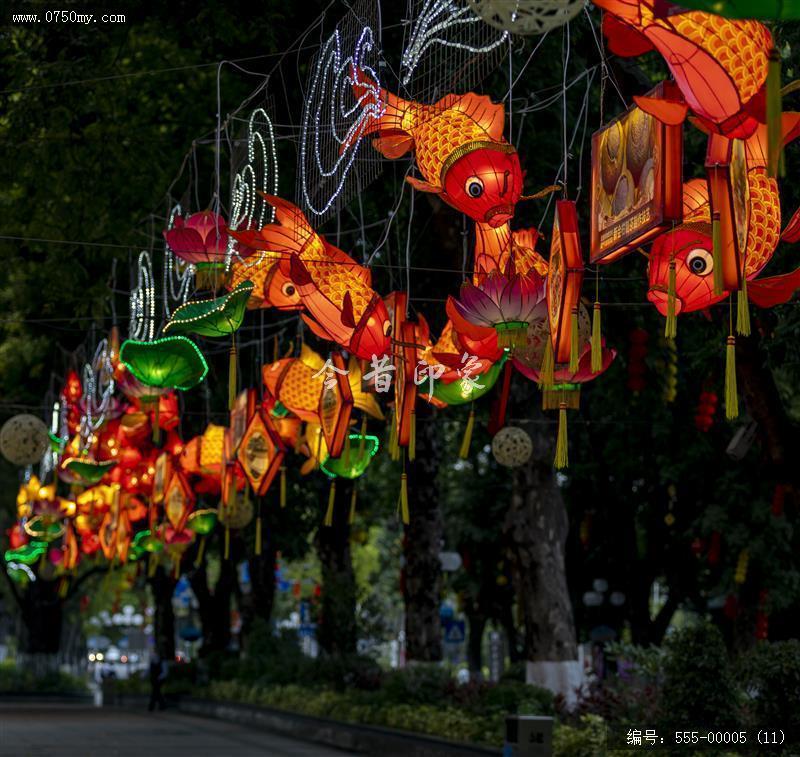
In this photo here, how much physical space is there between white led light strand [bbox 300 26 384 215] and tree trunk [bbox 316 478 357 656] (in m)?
14.4

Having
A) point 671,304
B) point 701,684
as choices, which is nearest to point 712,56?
point 671,304

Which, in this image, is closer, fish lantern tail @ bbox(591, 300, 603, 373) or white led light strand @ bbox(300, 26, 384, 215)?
fish lantern tail @ bbox(591, 300, 603, 373)

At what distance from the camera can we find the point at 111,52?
21703mm

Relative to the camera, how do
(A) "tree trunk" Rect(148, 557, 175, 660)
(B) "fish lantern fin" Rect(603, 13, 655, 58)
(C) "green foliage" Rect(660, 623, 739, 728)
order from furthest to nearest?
(A) "tree trunk" Rect(148, 557, 175, 660), (C) "green foliage" Rect(660, 623, 739, 728), (B) "fish lantern fin" Rect(603, 13, 655, 58)

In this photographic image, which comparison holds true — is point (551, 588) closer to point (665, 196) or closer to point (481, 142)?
point (481, 142)

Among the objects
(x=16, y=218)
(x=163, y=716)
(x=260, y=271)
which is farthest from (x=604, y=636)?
(x=260, y=271)

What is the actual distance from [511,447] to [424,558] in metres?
5.31

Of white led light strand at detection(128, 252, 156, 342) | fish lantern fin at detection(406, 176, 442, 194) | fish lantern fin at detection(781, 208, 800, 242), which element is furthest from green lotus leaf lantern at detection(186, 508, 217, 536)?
fish lantern fin at detection(781, 208, 800, 242)

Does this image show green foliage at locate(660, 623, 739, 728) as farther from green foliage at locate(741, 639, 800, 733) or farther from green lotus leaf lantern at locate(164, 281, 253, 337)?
green lotus leaf lantern at locate(164, 281, 253, 337)

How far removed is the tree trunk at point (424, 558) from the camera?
2419 cm

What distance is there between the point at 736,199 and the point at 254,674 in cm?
2668

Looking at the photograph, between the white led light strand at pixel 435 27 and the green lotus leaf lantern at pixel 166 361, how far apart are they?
4.33m

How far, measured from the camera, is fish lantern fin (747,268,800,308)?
10.6m

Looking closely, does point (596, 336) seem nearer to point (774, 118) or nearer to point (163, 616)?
point (774, 118)
